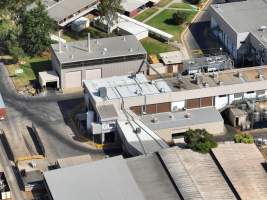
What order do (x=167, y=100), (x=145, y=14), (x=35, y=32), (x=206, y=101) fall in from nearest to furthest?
1. (x=167, y=100)
2. (x=206, y=101)
3. (x=35, y=32)
4. (x=145, y=14)

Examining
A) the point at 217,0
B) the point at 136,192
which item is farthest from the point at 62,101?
the point at 217,0

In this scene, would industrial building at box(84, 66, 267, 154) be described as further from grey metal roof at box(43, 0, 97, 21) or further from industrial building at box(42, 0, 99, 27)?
grey metal roof at box(43, 0, 97, 21)

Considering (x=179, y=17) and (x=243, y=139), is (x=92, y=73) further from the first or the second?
(x=243, y=139)

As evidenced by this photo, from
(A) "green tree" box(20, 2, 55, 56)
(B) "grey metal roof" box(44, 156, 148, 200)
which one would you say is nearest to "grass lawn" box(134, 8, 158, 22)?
(A) "green tree" box(20, 2, 55, 56)

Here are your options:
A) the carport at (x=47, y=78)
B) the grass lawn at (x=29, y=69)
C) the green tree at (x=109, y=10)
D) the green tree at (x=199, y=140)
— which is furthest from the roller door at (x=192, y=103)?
the green tree at (x=109, y=10)

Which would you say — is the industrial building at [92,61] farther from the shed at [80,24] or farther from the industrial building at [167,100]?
the shed at [80,24]

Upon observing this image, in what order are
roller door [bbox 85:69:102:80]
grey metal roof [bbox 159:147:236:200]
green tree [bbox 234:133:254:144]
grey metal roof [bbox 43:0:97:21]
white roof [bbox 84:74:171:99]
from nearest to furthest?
grey metal roof [bbox 159:147:236:200], green tree [bbox 234:133:254:144], white roof [bbox 84:74:171:99], roller door [bbox 85:69:102:80], grey metal roof [bbox 43:0:97:21]

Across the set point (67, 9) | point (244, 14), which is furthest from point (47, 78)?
point (244, 14)

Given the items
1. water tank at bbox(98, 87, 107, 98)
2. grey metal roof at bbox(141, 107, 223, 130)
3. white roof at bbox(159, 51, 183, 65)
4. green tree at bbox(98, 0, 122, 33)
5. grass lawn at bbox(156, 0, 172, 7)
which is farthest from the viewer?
grass lawn at bbox(156, 0, 172, 7)
